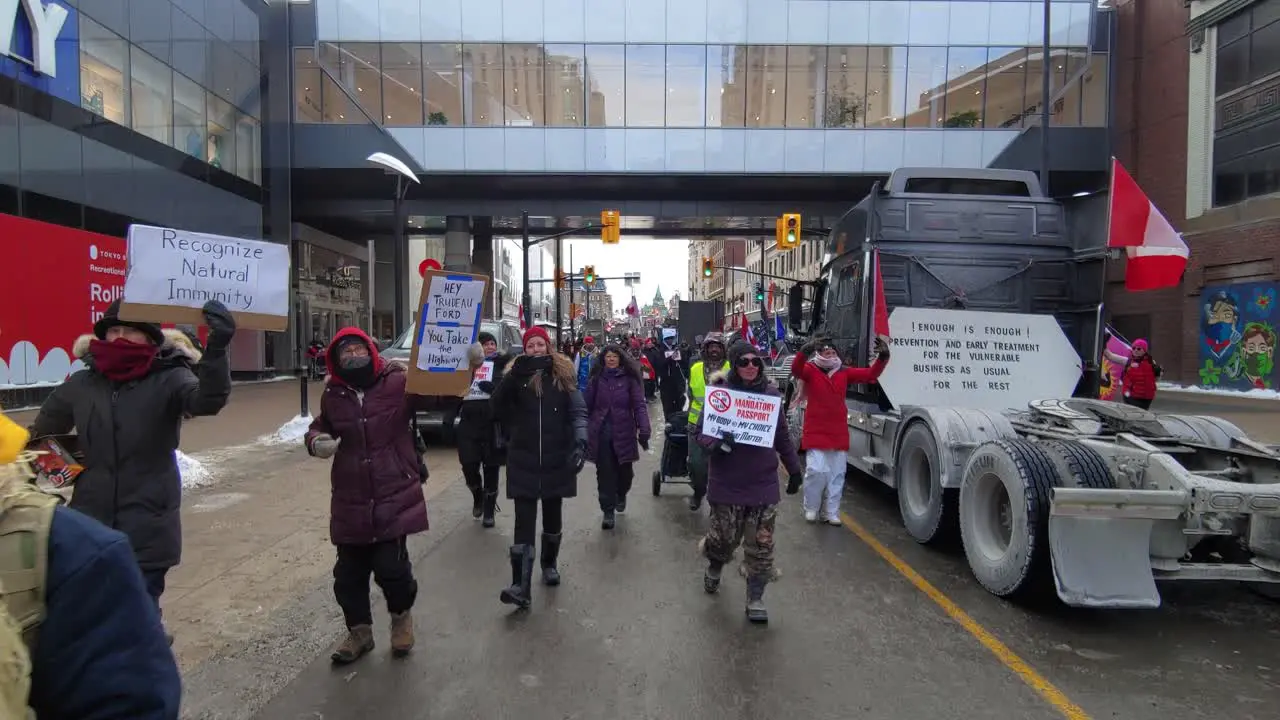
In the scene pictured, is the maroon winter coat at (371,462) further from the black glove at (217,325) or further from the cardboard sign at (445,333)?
the black glove at (217,325)

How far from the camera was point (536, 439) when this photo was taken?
Answer: 5.00 metres

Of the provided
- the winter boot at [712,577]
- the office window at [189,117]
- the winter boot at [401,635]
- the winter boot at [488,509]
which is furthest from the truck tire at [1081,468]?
the office window at [189,117]

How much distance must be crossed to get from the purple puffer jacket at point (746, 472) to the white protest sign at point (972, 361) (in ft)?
8.86

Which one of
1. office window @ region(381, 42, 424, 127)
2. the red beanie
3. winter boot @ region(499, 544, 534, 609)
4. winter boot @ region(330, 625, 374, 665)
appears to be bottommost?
winter boot @ region(330, 625, 374, 665)

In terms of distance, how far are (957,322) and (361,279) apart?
38953 millimetres

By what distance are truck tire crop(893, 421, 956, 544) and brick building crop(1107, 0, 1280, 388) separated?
730 inches

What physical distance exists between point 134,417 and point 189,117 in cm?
2246

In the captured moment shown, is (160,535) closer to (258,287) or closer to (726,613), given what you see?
(258,287)

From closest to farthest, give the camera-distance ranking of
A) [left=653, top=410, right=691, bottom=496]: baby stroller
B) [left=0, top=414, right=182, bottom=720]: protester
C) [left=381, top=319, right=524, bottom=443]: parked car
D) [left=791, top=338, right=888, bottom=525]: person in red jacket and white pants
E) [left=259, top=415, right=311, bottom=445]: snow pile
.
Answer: [left=0, top=414, right=182, bottom=720]: protester → [left=791, top=338, right=888, bottom=525]: person in red jacket and white pants → [left=653, top=410, right=691, bottom=496]: baby stroller → [left=381, top=319, right=524, bottom=443]: parked car → [left=259, top=415, right=311, bottom=445]: snow pile

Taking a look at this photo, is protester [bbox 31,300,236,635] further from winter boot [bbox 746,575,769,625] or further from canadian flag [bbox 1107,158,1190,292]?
canadian flag [bbox 1107,158,1190,292]

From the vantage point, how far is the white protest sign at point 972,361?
7.20m

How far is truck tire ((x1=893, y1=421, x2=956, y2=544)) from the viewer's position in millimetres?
6027

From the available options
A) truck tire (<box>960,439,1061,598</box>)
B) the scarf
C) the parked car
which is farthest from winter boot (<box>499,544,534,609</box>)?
the parked car

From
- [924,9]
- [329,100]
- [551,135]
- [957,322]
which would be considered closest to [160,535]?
[957,322]
